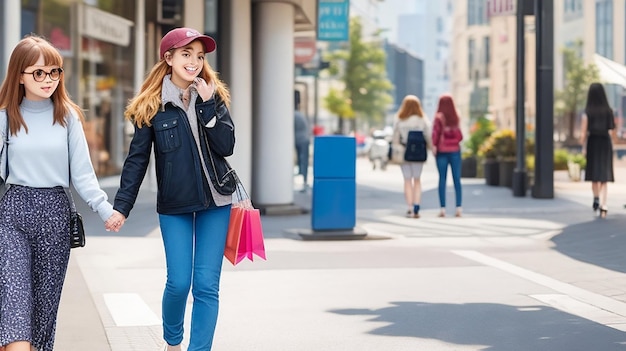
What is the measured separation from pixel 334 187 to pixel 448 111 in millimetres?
3984

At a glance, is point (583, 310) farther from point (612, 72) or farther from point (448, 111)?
point (612, 72)

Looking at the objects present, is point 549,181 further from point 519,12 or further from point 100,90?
point 100,90

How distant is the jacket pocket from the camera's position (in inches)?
235

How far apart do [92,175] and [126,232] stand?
9.34 metres

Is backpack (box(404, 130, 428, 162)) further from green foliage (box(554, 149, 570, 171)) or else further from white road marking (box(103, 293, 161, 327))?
green foliage (box(554, 149, 570, 171))

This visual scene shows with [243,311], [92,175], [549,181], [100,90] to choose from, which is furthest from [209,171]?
[100,90]

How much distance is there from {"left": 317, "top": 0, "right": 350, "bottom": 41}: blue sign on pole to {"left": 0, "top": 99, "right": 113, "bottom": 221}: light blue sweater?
1084 inches

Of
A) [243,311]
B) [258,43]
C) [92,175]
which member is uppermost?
[258,43]

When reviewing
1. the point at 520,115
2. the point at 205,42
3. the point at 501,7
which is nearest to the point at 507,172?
the point at 520,115

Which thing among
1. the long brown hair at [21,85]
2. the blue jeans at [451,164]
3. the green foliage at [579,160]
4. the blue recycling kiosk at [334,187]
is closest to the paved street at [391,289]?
the blue recycling kiosk at [334,187]

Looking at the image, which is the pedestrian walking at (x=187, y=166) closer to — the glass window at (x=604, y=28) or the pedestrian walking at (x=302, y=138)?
the pedestrian walking at (x=302, y=138)

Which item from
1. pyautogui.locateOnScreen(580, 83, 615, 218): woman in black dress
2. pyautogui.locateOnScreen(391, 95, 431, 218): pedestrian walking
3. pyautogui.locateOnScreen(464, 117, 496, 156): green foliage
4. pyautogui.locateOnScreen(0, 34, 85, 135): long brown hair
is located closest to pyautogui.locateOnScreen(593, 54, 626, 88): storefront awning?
pyautogui.locateOnScreen(580, 83, 615, 218): woman in black dress

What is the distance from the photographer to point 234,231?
6.19 m

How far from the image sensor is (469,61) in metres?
92.9
